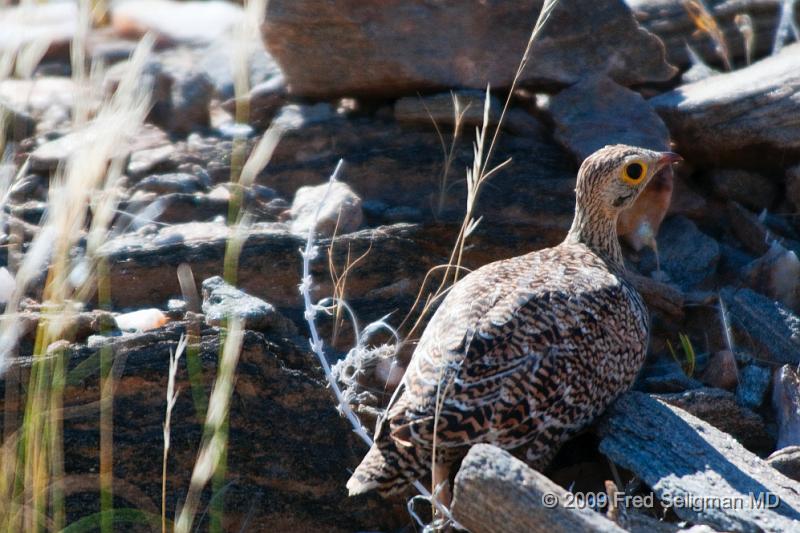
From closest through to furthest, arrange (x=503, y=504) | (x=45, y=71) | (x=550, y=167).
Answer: (x=503, y=504) < (x=550, y=167) < (x=45, y=71)

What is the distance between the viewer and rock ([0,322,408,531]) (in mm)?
4207

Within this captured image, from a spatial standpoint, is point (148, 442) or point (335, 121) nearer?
point (148, 442)

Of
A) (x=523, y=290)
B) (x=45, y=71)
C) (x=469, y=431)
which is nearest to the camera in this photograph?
(x=469, y=431)

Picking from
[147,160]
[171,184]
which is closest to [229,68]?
[147,160]

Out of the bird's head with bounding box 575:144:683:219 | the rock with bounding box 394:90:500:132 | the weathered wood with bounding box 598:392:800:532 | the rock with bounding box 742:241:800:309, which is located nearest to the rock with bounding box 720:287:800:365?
the rock with bounding box 742:241:800:309

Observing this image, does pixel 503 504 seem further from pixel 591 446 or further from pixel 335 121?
pixel 335 121

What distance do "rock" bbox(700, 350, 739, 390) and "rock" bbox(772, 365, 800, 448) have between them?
8.2 inches

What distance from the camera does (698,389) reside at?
4.79 metres

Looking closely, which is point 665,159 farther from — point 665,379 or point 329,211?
point 329,211

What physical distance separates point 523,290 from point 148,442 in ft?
5.54

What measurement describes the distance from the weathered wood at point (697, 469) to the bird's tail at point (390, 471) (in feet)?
2.69

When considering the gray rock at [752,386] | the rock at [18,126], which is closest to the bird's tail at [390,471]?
the gray rock at [752,386]

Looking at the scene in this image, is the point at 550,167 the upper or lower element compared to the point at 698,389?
upper

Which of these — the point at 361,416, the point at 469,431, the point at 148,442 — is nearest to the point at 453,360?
the point at 469,431
